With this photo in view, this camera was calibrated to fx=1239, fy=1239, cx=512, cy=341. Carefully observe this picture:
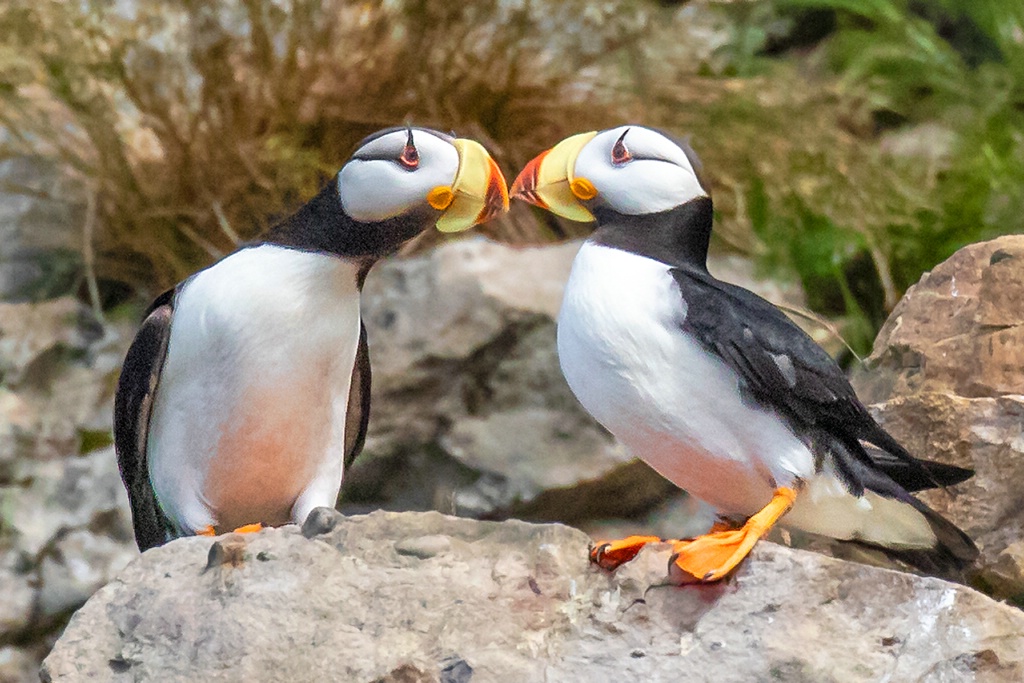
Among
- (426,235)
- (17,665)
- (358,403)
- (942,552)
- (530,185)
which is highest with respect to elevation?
(530,185)

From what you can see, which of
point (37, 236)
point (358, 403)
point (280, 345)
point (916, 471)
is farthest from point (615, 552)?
point (37, 236)

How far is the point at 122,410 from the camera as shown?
227cm

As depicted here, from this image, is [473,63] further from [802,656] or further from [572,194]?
[802,656]

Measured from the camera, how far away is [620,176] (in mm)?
1953

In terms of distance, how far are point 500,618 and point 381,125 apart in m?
2.57

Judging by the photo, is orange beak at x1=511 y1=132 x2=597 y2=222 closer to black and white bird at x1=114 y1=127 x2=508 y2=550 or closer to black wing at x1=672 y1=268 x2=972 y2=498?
black and white bird at x1=114 y1=127 x2=508 y2=550

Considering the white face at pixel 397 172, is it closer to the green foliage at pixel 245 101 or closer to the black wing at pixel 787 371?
the black wing at pixel 787 371

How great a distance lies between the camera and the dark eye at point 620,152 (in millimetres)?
1952

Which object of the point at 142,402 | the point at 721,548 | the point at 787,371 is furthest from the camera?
the point at 142,402

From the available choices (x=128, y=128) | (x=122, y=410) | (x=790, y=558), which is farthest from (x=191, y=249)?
(x=790, y=558)

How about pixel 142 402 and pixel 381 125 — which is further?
pixel 381 125

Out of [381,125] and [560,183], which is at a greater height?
[560,183]

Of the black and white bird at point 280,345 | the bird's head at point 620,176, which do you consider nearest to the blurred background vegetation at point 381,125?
the black and white bird at point 280,345

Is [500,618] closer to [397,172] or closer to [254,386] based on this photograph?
[254,386]
